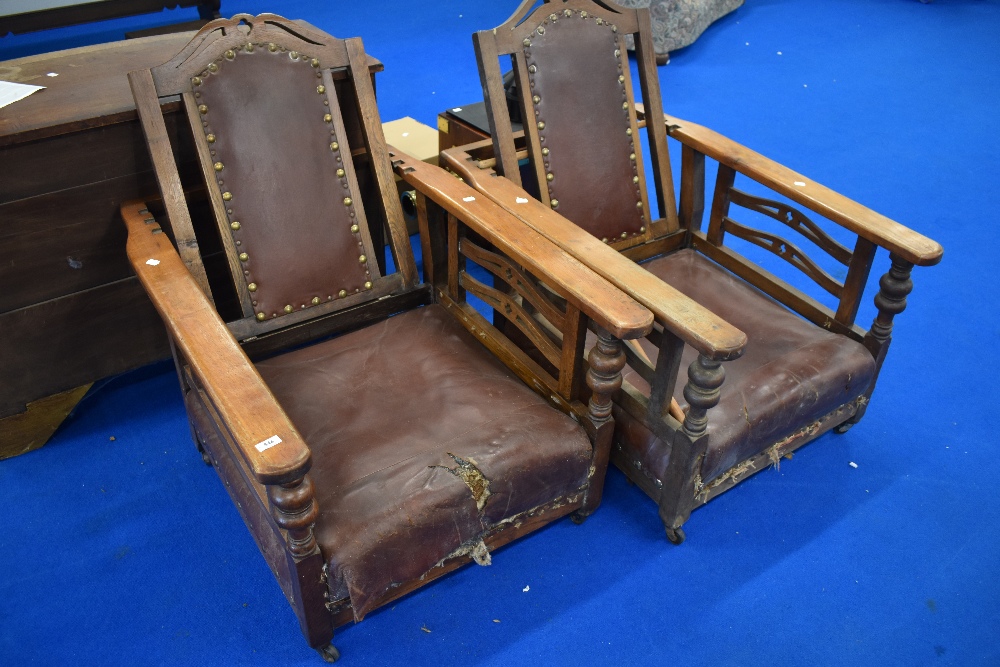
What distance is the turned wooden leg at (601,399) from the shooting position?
168cm

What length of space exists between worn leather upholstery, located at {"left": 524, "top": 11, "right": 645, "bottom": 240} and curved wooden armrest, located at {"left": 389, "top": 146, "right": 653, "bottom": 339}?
33 centimetres

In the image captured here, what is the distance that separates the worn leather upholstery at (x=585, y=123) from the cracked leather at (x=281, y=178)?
57 centimetres

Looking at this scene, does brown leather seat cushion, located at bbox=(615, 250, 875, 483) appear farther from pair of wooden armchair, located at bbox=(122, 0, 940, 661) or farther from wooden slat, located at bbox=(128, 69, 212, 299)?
wooden slat, located at bbox=(128, 69, 212, 299)

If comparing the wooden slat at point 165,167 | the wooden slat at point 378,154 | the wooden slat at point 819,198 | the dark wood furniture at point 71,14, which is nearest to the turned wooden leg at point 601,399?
the wooden slat at point 378,154

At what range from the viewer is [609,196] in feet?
7.61

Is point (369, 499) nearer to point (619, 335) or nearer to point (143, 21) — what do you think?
point (619, 335)

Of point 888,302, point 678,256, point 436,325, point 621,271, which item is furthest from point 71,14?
point 888,302

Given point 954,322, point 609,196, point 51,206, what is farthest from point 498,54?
point 954,322

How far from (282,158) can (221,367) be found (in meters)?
0.68

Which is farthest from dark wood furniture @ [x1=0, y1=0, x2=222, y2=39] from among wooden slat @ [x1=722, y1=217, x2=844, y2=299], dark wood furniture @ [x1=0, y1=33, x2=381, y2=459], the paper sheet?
wooden slat @ [x1=722, y1=217, x2=844, y2=299]

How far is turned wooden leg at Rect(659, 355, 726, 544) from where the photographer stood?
165 centimetres

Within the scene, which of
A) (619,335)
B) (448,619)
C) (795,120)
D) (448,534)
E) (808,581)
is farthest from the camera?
(795,120)

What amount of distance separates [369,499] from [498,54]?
1204 mm

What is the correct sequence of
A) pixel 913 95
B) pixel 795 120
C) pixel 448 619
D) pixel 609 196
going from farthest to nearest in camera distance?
pixel 913 95, pixel 795 120, pixel 609 196, pixel 448 619
